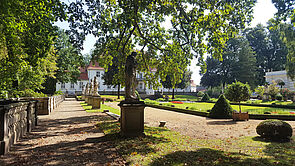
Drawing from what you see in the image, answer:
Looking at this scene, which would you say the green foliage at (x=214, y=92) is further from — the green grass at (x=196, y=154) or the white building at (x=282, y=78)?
the green grass at (x=196, y=154)

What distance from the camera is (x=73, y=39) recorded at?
9.49 meters

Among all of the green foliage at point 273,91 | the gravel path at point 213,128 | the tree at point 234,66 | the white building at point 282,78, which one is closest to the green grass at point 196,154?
the gravel path at point 213,128

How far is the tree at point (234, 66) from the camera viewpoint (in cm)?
4756

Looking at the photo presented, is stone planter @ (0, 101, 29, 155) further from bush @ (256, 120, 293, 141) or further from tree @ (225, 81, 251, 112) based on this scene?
tree @ (225, 81, 251, 112)

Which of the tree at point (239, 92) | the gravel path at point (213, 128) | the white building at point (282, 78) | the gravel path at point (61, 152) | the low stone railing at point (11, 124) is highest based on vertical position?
the white building at point (282, 78)

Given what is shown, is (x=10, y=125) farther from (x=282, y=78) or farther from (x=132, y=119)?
(x=282, y=78)

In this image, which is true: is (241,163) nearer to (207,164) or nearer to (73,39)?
(207,164)

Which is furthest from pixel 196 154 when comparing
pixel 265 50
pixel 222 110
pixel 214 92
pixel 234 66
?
pixel 265 50

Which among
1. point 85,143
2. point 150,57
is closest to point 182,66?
point 150,57

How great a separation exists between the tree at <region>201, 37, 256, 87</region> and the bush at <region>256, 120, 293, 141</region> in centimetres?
4329

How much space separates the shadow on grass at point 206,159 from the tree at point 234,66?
46.2m

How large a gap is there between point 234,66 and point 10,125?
53335 millimetres

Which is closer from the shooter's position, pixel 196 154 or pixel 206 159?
pixel 206 159

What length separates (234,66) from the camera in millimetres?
50438
